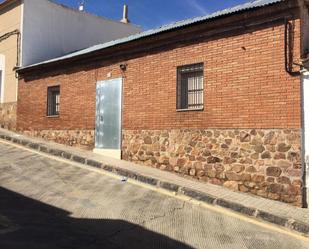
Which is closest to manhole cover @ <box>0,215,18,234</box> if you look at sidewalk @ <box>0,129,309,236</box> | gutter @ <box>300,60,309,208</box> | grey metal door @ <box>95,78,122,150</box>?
sidewalk @ <box>0,129,309,236</box>

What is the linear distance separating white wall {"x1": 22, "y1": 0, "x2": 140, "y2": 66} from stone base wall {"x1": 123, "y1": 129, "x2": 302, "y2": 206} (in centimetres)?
862

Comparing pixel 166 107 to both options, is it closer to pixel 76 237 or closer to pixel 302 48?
pixel 302 48

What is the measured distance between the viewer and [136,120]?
12.9 m

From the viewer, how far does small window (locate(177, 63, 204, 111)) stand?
11412 millimetres

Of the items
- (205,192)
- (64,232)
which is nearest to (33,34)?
(205,192)

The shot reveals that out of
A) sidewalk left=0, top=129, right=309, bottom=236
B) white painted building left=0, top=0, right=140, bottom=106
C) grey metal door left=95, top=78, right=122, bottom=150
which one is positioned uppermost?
white painted building left=0, top=0, right=140, bottom=106

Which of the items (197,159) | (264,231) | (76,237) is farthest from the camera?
(197,159)

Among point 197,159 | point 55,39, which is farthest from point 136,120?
point 55,39

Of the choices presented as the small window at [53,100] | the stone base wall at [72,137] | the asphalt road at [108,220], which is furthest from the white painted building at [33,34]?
the asphalt road at [108,220]

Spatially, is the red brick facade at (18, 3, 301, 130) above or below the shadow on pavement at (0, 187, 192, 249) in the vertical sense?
above

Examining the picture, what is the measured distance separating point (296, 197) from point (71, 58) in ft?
30.8

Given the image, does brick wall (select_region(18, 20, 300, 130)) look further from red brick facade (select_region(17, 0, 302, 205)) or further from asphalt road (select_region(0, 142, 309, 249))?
asphalt road (select_region(0, 142, 309, 249))

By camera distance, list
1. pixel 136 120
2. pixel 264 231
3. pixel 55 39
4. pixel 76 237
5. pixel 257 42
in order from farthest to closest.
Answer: pixel 55 39 → pixel 136 120 → pixel 257 42 → pixel 264 231 → pixel 76 237

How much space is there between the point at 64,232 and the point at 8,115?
13.0 metres
